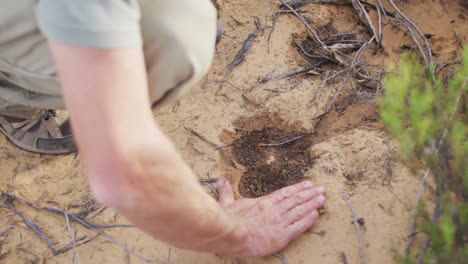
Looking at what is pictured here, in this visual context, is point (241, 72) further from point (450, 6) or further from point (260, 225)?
point (450, 6)

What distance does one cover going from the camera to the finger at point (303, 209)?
178 centimetres

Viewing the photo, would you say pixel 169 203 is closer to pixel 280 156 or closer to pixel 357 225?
pixel 357 225

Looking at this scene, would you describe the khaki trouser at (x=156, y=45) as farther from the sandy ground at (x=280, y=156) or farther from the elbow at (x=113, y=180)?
the elbow at (x=113, y=180)

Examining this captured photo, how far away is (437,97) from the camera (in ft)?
5.05

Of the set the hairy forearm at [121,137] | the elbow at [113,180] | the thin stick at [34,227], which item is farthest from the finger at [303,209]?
the thin stick at [34,227]

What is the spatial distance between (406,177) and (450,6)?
1141mm

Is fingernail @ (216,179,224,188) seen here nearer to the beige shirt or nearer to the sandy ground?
the sandy ground

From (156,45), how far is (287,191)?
71cm

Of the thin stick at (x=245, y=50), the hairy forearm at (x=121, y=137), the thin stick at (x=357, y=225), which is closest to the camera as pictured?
the hairy forearm at (x=121, y=137)

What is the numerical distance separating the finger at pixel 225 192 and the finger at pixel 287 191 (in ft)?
0.50

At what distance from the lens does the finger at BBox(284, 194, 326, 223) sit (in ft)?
5.85

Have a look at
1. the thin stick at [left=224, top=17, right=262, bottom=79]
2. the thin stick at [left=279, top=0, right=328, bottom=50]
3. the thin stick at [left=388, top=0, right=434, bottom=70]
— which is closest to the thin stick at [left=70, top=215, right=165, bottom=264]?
the thin stick at [left=224, top=17, right=262, bottom=79]

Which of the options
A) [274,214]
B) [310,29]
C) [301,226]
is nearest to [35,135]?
[274,214]

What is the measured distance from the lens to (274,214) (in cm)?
178
